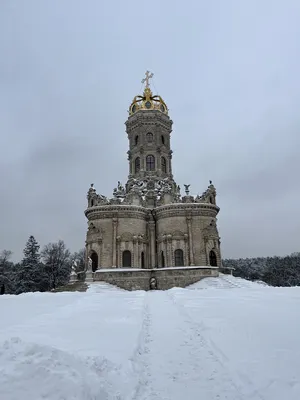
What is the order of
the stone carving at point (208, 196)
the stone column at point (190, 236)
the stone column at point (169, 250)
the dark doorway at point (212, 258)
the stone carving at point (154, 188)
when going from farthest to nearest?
the stone carving at point (154, 188)
the stone carving at point (208, 196)
the dark doorway at point (212, 258)
the stone column at point (169, 250)
the stone column at point (190, 236)

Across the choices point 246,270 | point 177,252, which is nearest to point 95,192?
point 177,252

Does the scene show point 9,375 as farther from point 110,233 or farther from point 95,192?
point 95,192

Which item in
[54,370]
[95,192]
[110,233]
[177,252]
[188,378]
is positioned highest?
[95,192]

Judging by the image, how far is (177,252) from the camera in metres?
33.7

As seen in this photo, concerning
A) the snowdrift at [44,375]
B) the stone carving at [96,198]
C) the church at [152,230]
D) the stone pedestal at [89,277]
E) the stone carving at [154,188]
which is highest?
the stone carving at [154,188]

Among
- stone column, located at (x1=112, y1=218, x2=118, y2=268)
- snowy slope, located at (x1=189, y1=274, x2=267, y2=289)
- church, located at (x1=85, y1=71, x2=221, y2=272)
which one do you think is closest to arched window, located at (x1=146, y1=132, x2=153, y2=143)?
church, located at (x1=85, y1=71, x2=221, y2=272)

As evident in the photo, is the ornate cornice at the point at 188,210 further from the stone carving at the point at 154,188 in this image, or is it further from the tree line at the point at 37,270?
the tree line at the point at 37,270

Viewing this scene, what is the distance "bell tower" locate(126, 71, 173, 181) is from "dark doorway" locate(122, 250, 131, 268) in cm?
1220

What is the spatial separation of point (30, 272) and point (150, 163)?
947 inches

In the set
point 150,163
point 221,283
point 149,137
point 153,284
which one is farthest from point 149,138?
point 221,283

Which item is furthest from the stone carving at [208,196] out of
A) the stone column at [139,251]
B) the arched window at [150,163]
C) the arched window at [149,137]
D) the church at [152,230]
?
the arched window at [149,137]

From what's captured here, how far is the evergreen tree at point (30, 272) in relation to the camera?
44897 millimetres

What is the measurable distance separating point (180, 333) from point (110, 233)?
25546mm

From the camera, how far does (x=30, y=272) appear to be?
1810 inches
